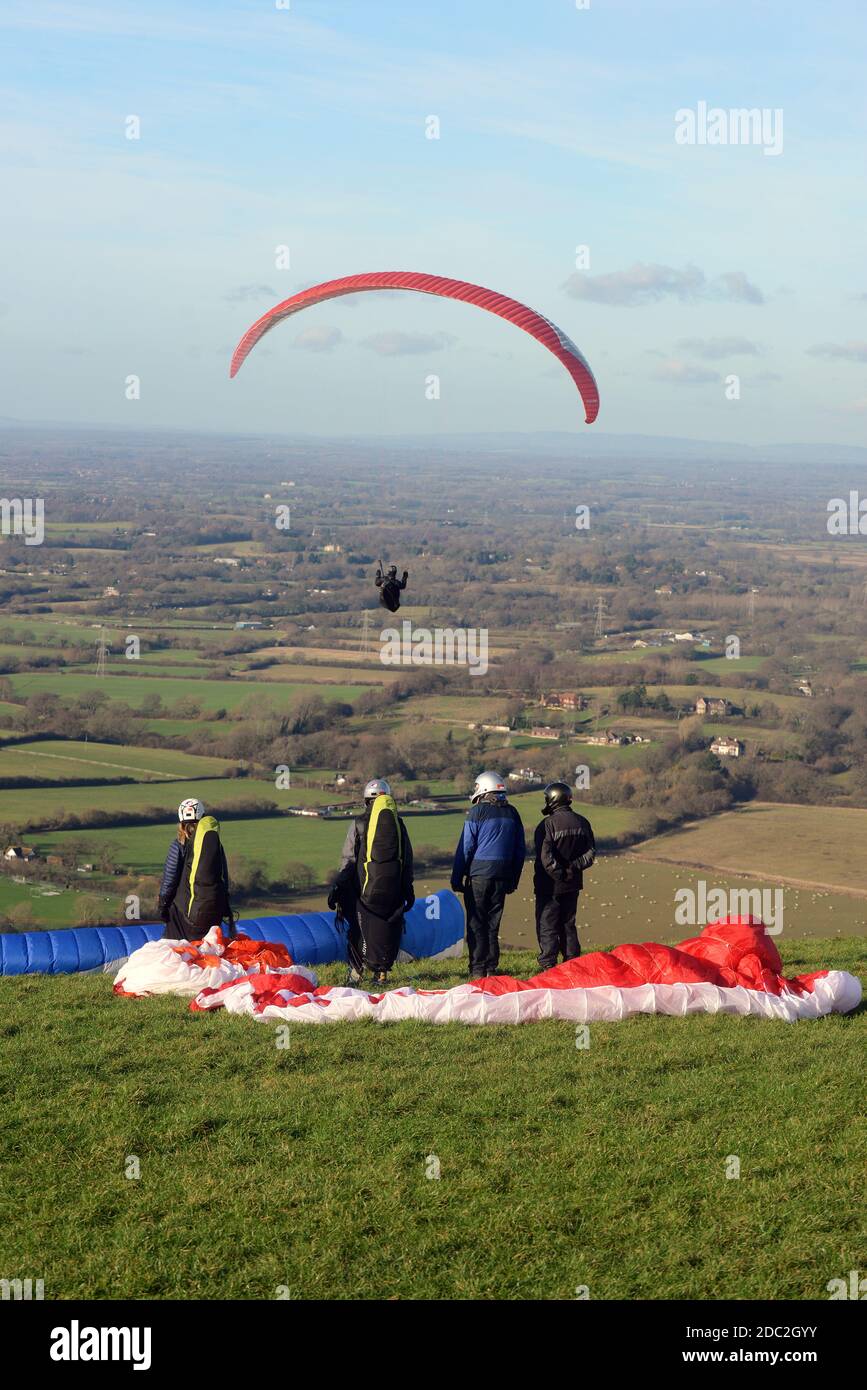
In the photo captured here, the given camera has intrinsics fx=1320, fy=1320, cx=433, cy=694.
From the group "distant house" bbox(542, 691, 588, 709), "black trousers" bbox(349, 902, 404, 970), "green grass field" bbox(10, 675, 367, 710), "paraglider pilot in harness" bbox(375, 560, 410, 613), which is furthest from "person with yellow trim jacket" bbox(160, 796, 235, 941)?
"distant house" bbox(542, 691, 588, 709)

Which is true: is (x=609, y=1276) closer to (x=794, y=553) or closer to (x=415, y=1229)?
(x=415, y=1229)

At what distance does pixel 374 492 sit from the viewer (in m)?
174

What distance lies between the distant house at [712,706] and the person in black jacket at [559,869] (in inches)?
2059

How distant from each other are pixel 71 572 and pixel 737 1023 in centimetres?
10164

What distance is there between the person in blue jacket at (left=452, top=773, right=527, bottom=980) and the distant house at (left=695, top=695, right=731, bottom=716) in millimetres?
52630

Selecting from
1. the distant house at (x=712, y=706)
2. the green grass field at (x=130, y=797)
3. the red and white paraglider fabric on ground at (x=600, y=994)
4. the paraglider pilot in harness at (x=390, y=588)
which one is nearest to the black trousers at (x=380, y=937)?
the red and white paraglider fabric on ground at (x=600, y=994)

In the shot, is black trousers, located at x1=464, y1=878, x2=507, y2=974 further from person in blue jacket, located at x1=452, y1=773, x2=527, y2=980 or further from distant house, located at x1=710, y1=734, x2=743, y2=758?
distant house, located at x1=710, y1=734, x2=743, y2=758

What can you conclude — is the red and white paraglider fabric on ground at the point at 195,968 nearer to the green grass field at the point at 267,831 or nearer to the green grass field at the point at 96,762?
the green grass field at the point at 267,831

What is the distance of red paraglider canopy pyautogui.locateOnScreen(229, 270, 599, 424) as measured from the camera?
1520cm

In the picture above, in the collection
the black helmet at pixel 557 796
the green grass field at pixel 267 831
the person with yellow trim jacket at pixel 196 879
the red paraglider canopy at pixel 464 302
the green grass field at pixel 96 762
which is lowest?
the green grass field at pixel 267 831

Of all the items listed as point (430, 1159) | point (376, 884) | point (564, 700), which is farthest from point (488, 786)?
point (564, 700)

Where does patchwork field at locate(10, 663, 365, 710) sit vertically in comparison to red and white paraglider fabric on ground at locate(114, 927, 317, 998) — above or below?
below

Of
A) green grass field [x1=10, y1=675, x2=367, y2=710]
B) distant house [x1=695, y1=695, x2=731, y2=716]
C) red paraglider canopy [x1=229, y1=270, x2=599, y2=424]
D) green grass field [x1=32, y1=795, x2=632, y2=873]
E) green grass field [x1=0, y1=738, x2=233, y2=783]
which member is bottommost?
green grass field [x1=32, y1=795, x2=632, y2=873]

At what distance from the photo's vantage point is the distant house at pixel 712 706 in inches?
2485
